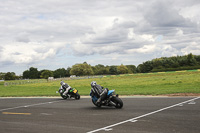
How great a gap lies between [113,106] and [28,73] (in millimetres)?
171010

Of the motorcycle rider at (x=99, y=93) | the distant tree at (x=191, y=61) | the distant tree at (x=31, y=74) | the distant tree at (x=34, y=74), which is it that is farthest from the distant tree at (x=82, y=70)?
the motorcycle rider at (x=99, y=93)

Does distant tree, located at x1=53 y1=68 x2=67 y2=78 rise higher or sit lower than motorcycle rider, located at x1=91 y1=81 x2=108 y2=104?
higher

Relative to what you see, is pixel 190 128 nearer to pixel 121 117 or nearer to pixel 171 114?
pixel 171 114

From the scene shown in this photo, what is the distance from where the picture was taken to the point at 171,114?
10547 mm

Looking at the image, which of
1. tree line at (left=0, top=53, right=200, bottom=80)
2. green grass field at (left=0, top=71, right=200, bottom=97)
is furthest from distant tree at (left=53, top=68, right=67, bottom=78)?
green grass field at (left=0, top=71, right=200, bottom=97)

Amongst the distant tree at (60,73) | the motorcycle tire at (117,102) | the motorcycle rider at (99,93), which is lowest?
the motorcycle tire at (117,102)

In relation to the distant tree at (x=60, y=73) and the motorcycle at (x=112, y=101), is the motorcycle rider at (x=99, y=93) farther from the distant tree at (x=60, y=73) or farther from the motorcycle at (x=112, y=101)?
the distant tree at (x=60, y=73)

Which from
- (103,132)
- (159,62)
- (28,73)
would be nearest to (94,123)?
(103,132)

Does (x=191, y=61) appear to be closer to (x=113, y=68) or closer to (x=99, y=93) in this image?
(x=113, y=68)

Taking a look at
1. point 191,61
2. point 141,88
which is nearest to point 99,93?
point 141,88

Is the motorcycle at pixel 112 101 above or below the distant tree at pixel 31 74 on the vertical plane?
below

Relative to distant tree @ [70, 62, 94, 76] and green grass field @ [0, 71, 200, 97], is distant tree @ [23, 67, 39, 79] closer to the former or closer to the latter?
distant tree @ [70, 62, 94, 76]

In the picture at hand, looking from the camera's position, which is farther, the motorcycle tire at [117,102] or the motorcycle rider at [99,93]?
the motorcycle rider at [99,93]

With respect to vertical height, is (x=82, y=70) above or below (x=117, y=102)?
above
